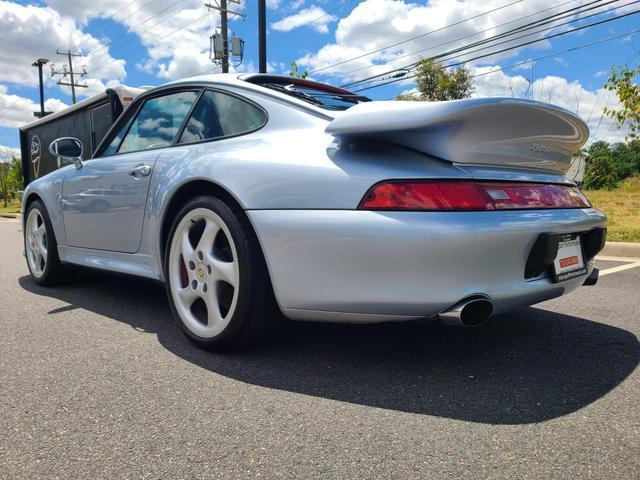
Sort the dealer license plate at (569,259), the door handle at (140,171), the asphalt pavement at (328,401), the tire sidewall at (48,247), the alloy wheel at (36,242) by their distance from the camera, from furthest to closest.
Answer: the alloy wheel at (36,242)
the tire sidewall at (48,247)
the door handle at (140,171)
the dealer license plate at (569,259)
the asphalt pavement at (328,401)

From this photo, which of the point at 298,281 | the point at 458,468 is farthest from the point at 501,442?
the point at 298,281

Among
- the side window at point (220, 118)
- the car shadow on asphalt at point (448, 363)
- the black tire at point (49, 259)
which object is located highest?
the side window at point (220, 118)

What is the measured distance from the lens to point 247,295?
2219 mm

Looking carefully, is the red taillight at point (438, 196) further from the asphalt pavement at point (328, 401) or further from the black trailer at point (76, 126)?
the black trailer at point (76, 126)

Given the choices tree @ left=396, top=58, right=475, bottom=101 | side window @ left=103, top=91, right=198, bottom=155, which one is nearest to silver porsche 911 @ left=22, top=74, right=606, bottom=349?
side window @ left=103, top=91, right=198, bottom=155

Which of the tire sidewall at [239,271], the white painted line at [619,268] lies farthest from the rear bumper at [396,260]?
the white painted line at [619,268]

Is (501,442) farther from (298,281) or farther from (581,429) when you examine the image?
(298,281)

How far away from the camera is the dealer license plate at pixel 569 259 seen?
220 cm

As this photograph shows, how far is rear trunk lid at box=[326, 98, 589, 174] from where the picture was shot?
1945mm

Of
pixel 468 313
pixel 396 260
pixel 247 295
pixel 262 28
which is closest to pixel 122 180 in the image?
pixel 247 295

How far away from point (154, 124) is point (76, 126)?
7.06m

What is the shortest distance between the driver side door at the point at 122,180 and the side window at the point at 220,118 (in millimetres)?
106

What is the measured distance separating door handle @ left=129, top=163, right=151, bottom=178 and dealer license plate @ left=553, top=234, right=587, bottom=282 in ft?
6.88

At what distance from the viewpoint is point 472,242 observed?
1.87 meters
